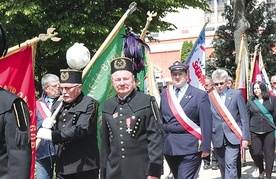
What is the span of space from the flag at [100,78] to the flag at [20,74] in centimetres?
128

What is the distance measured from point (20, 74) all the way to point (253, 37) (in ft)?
71.9

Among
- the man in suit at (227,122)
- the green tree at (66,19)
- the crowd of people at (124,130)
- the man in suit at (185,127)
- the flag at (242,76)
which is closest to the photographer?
the crowd of people at (124,130)

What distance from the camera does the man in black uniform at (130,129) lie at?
4617 millimetres

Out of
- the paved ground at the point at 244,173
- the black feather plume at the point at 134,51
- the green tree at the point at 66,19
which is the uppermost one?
the green tree at the point at 66,19

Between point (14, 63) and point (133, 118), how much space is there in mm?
1372

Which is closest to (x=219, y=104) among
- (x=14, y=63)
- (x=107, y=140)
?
(x=107, y=140)

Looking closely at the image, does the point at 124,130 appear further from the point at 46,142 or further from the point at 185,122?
the point at 46,142

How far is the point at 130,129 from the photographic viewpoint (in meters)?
4.63

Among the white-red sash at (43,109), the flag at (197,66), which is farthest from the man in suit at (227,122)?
the white-red sash at (43,109)

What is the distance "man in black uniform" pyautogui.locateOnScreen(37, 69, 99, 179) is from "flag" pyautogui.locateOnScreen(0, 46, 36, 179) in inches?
12.1

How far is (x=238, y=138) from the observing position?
24.8 feet

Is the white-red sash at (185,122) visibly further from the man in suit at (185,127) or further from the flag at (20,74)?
the flag at (20,74)

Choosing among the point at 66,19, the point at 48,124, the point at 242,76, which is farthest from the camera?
the point at 66,19

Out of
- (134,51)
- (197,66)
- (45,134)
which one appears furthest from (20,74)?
(197,66)
